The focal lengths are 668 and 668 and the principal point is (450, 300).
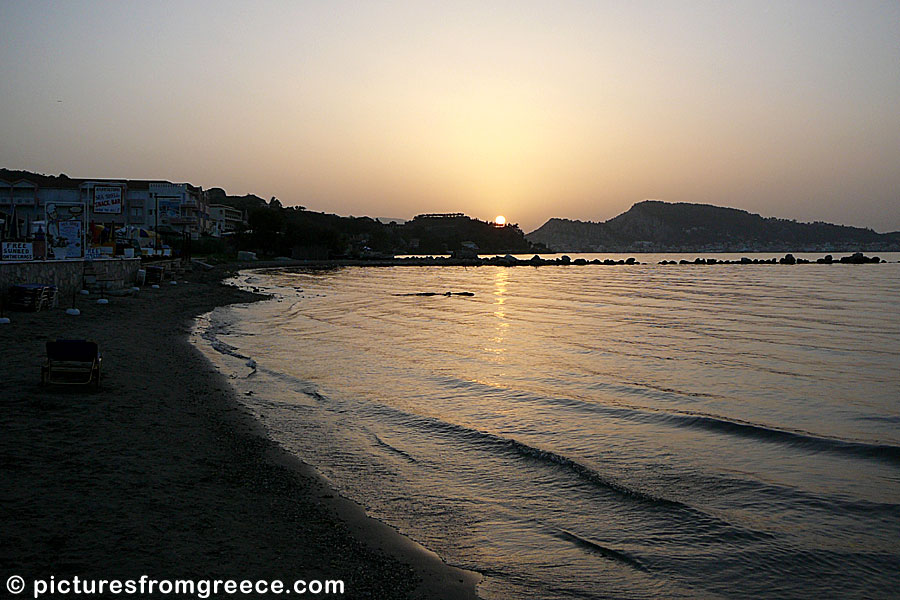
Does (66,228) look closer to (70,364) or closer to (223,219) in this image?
(70,364)

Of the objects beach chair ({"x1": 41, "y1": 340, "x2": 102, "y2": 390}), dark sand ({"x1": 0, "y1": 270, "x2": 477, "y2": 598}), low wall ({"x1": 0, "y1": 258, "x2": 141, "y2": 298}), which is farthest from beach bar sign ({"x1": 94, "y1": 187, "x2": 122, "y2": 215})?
beach chair ({"x1": 41, "y1": 340, "x2": 102, "y2": 390})

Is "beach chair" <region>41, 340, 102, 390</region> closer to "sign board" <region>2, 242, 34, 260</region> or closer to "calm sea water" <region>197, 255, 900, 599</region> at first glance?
"calm sea water" <region>197, 255, 900, 599</region>

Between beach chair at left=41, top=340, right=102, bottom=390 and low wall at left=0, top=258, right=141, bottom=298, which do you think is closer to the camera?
beach chair at left=41, top=340, right=102, bottom=390

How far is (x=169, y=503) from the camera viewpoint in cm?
701

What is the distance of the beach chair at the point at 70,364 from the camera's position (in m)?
11.3

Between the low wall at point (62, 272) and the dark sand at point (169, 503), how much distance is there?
10.7 meters

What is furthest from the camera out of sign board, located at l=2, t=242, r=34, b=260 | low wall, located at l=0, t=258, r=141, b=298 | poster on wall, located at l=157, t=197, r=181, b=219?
poster on wall, located at l=157, t=197, r=181, b=219

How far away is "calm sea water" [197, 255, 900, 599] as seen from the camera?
663 cm

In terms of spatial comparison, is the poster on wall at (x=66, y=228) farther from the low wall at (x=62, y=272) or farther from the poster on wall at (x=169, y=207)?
the poster on wall at (x=169, y=207)

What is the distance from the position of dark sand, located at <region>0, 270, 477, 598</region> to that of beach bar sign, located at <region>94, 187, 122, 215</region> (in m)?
21.1

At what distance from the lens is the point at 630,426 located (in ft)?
39.4

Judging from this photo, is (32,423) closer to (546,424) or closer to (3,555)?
(3,555)

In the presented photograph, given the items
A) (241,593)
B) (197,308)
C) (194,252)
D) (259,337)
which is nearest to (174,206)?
(194,252)

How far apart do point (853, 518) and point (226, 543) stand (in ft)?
Result: 23.0
